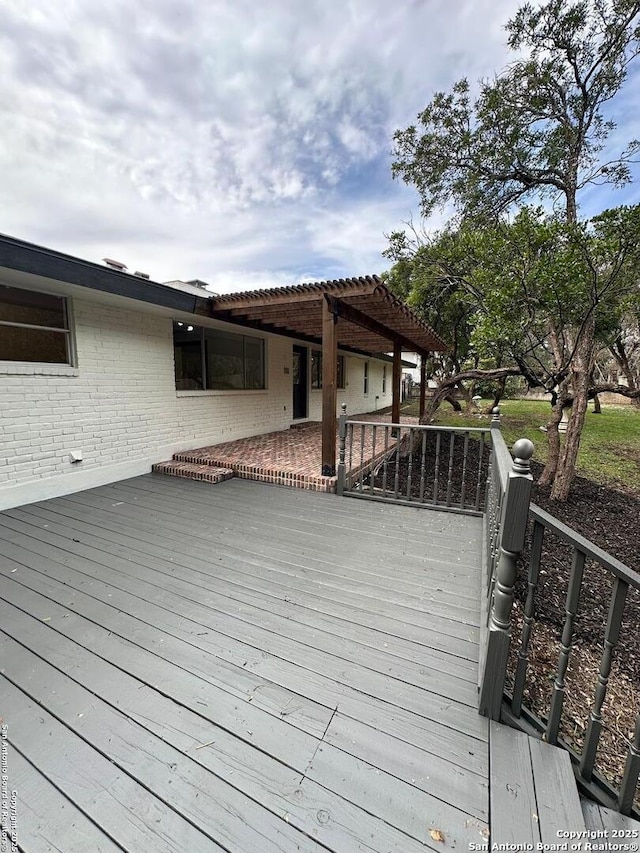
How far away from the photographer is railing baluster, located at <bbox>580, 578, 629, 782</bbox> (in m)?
1.15

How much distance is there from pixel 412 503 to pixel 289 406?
5307 mm

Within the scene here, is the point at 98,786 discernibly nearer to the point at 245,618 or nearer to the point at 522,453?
the point at 245,618

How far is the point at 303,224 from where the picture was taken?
33.3 feet

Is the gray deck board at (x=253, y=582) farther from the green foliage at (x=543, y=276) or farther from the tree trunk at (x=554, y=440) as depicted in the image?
the tree trunk at (x=554, y=440)

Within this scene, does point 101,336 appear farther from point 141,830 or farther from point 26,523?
point 141,830

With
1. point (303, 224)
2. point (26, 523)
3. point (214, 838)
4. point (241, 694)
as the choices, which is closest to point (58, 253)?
point (26, 523)

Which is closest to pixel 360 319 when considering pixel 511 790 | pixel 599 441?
pixel 511 790

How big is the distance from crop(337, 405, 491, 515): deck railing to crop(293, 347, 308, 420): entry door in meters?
2.07

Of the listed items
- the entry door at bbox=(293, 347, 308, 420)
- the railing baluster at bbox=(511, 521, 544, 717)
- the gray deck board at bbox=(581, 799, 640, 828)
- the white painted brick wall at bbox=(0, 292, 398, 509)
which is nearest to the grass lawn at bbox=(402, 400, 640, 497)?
the entry door at bbox=(293, 347, 308, 420)

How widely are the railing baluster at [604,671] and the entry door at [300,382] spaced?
8388mm

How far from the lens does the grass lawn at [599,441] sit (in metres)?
7.23

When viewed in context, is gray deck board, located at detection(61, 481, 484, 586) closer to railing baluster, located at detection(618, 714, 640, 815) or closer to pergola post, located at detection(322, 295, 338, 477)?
pergola post, located at detection(322, 295, 338, 477)

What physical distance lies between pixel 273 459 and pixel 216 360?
2.33 metres

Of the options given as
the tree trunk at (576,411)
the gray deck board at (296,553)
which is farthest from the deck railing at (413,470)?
the tree trunk at (576,411)
